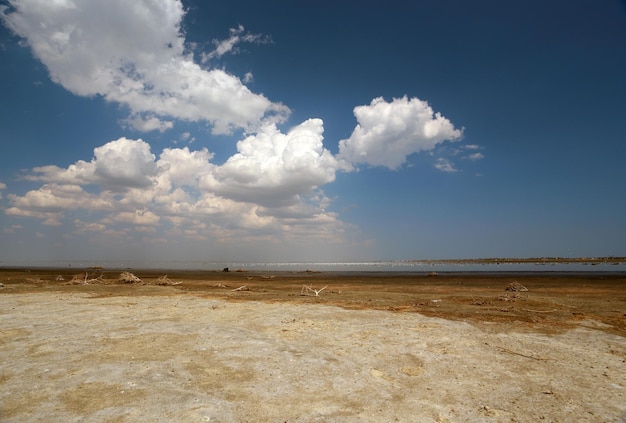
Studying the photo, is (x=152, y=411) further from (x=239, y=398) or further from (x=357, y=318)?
(x=357, y=318)

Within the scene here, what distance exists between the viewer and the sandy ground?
18.8ft

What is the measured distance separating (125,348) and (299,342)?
4846mm

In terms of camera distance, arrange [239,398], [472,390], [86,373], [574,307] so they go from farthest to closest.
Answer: [574,307], [86,373], [472,390], [239,398]

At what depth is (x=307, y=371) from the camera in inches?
302

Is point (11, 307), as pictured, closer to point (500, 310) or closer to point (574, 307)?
point (500, 310)

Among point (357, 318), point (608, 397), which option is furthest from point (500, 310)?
point (608, 397)

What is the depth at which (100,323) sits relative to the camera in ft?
40.8

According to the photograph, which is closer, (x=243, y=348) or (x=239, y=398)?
(x=239, y=398)

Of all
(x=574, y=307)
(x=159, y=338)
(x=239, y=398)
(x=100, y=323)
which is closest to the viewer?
(x=239, y=398)

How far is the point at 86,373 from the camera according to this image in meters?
7.20

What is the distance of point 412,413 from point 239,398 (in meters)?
3.12

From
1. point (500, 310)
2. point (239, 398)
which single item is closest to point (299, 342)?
point (239, 398)

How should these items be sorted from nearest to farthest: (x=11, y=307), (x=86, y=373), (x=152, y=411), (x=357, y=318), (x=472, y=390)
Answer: (x=152, y=411) < (x=472, y=390) < (x=86, y=373) < (x=357, y=318) < (x=11, y=307)

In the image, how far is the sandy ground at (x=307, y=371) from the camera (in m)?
5.73
